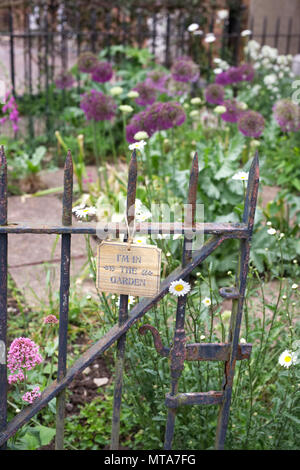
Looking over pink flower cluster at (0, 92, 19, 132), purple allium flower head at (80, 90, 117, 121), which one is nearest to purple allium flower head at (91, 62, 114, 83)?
purple allium flower head at (80, 90, 117, 121)

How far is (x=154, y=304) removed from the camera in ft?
5.31

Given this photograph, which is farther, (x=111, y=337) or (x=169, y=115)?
(x=169, y=115)

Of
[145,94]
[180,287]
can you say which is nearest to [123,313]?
[180,287]

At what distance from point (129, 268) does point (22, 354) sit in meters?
0.49

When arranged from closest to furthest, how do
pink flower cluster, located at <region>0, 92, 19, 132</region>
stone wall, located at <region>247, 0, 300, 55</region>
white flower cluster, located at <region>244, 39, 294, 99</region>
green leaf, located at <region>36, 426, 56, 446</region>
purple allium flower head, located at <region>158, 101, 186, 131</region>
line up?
green leaf, located at <region>36, 426, 56, 446</region>, purple allium flower head, located at <region>158, 101, 186, 131</region>, pink flower cluster, located at <region>0, 92, 19, 132</region>, white flower cluster, located at <region>244, 39, 294, 99</region>, stone wall, located at <region>247, 0, 300, 55</region>

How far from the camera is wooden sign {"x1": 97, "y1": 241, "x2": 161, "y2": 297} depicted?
151 cm

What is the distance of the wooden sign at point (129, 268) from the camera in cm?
151

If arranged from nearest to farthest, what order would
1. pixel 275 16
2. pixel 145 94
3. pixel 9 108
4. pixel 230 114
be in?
→ 1. pixel 230 114
2. pixel 145 94
3. pixel 9 108
4. pixel 275 16

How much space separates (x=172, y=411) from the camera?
5.71 feet

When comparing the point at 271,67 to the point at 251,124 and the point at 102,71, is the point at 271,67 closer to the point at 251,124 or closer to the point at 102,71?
the point at 102,71

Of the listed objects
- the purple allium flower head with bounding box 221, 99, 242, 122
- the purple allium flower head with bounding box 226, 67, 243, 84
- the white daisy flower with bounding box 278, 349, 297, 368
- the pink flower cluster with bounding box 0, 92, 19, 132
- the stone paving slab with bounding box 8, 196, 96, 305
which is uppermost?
the purple allium flower head with bounding box 226, 67, 243, 84

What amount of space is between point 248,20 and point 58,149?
18.4 feet

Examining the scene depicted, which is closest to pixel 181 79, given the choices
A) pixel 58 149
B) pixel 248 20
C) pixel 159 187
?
pixel 159 187

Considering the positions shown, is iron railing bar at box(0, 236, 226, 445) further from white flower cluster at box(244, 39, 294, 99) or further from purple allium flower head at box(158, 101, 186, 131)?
white flower cluster at box(244, 39, 294, 99)
